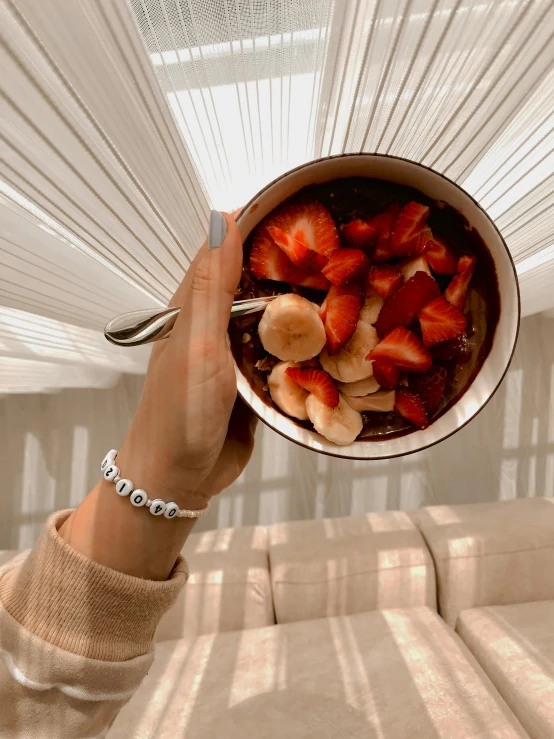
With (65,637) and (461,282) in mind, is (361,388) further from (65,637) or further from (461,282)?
(65,637)

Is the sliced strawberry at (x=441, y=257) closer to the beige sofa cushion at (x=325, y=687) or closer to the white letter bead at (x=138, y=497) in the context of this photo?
the white letter bead at (x=138, y=497)

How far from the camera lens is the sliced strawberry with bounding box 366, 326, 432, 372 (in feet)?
1.71

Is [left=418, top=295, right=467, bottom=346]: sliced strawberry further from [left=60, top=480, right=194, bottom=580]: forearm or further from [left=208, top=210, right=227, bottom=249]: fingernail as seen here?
[left=60, top=480, right=194, bottom=580]: forearm

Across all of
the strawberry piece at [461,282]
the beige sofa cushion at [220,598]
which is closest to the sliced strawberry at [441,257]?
the strawberry piece at [461,282]

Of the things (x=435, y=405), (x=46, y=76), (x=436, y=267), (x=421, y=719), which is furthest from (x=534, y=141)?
(x=421, y=719)

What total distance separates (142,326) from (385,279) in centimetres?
25

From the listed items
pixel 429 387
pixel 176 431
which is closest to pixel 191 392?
pixel 176 431

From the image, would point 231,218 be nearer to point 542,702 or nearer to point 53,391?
point 542,702

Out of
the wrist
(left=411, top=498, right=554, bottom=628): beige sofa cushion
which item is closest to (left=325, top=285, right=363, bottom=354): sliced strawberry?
the wrist

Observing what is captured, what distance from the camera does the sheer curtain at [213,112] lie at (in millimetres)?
360

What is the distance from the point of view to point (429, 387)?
0.55m

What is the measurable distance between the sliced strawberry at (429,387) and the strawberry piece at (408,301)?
0.06 meters

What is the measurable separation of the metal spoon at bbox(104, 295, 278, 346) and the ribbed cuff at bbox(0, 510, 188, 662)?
9.1 inches

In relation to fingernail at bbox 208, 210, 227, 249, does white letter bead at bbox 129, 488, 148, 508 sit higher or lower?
lower
